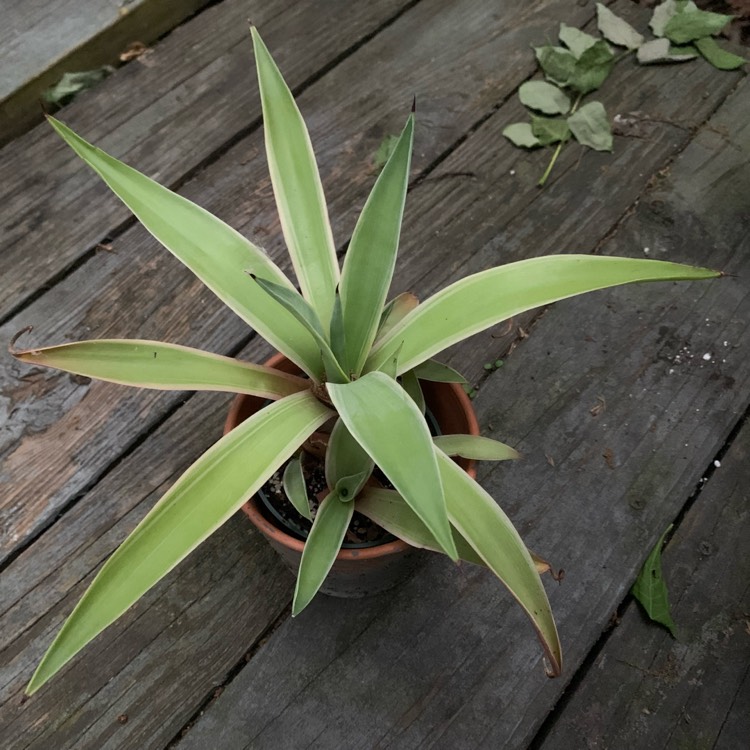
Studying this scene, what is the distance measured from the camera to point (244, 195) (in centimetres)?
122

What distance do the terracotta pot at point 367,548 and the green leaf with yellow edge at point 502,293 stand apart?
0.58 feet

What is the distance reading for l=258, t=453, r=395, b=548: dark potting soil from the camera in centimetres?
83

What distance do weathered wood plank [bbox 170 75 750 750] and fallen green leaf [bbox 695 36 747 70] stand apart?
188mm

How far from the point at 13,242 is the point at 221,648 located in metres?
0.75

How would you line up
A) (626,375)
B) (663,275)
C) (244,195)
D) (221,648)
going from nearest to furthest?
(663,275) → (221,648) → (626,375) → (244,195)

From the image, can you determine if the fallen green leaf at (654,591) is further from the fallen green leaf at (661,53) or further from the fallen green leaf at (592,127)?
the fallen green leaf at (661,53)

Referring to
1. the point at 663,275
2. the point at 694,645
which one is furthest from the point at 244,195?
the point at 694,645

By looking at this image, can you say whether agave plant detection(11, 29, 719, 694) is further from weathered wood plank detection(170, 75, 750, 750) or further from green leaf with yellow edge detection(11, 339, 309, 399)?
weathered wood plank detection(170, 75, 750, 750)

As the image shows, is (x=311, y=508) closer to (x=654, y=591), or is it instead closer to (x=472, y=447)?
(x=472, y=447)

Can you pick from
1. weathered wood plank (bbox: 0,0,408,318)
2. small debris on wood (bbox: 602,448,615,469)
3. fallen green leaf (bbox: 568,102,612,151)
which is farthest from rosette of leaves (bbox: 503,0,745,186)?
small debris on wood (bbox: 602,448,615,469)

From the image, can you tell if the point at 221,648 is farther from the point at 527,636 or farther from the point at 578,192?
the point at 578,192

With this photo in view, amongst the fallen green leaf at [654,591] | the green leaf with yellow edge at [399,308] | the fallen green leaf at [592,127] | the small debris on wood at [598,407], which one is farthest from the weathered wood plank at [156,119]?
the fallen green leaf at [654,591]

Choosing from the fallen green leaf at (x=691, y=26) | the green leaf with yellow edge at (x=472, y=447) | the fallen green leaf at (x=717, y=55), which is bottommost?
the fallen green leaf at (x=717, y=55)

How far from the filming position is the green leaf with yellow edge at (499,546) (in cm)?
62
